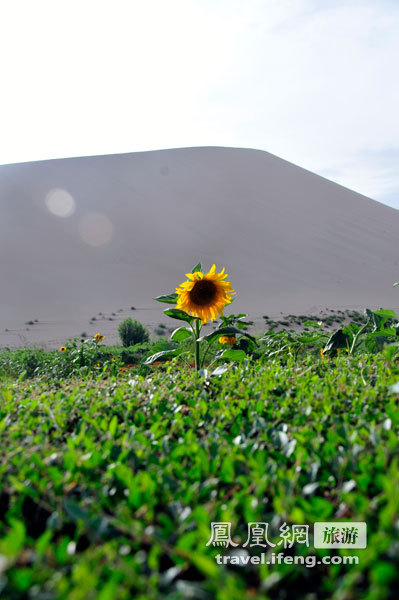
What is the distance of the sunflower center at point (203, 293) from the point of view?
3.20 m

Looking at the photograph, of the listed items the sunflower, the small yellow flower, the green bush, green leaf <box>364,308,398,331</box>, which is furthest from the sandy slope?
green leaf <box>364,308,398,331</box>

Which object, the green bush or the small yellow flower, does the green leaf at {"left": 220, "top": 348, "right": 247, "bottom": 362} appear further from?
the green bush

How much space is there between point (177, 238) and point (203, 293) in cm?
2570

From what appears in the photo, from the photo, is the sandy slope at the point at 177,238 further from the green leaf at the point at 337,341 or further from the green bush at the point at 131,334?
the green leaf at the point at 337,341

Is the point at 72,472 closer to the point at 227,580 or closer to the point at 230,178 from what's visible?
the point at 227,580

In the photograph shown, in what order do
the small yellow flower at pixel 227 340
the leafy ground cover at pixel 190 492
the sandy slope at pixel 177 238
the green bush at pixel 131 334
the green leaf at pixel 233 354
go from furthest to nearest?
1. the sandy slope at pixel 177 238
2. the green bush at pixel 131 334
3. the small yellow flower at pixel 227 340
4. the green leaf at pixel 233 354
5. the leafy ground cover at pixel 190 492

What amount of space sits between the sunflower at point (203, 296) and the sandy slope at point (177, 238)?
370 inches

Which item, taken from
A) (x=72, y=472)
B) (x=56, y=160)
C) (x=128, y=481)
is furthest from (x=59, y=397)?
(x=56, y=160)

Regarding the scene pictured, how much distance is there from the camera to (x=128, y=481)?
1049 mm

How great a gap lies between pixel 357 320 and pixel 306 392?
14.3 m

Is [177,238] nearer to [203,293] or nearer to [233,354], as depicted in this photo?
[203,293]

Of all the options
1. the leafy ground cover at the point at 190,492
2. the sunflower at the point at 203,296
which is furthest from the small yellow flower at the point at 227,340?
the leafy ground cover at the point at 190,492

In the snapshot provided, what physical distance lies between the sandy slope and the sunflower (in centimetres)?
941

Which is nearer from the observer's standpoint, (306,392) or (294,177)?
(306,392)
